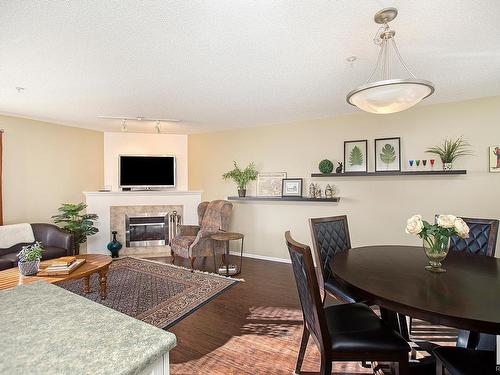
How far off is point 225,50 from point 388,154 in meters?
2.86

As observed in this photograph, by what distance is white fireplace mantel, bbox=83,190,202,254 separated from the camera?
4.91 m

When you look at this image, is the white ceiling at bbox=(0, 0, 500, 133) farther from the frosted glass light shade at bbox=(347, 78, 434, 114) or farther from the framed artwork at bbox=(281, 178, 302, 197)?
the framed artwork at bbox=(281, 178, 302, 197)

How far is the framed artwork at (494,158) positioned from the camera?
3.22m

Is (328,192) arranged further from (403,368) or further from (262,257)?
(403,368)

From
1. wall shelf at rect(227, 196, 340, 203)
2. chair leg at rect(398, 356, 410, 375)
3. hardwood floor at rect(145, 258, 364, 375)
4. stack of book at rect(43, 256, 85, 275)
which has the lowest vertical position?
hardwood floor at rect(145, 258, 364, 375)

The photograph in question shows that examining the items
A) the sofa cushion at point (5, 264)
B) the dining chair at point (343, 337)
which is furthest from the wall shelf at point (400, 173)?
the sofa cushion at point (5, 264)

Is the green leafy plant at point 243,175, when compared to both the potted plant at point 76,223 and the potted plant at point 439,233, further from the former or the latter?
the potted plant at point 439,233

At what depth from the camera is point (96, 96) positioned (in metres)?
3.24

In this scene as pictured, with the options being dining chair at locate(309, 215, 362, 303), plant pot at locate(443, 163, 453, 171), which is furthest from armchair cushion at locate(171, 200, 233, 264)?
plant pot at locate(443, 163, 453, 171)

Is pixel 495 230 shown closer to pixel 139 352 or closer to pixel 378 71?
pixel 378 71

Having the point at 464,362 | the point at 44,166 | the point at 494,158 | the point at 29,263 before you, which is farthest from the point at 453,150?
the point at 44,166

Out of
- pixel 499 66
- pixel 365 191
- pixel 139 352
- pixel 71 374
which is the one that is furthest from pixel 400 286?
pixel 365 191

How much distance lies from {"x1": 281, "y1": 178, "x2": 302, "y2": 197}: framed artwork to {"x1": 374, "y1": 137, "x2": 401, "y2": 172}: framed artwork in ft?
4.03

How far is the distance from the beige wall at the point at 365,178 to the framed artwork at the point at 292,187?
0.40 ft
